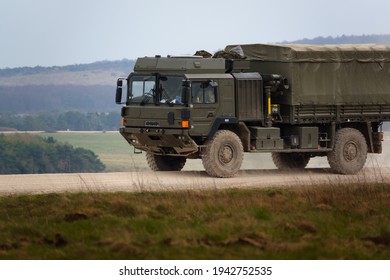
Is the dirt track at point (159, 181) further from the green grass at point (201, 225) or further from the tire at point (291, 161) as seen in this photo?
the green grass at point (201, 225)

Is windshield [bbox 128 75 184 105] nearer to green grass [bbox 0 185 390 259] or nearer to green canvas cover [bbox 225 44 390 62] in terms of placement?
green canvas cover [bbox 225 44 390 62]

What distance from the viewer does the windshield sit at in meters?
33.7

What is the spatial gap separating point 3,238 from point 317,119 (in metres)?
15.3

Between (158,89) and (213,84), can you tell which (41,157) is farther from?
(213,84)

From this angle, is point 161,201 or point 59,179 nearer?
point 161,201

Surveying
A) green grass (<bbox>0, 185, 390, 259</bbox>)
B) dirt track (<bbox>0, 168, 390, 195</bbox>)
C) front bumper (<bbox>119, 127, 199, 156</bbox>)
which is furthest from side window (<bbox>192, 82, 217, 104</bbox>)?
green grass (<bbox>0, 185, 390, 259</bbox>)

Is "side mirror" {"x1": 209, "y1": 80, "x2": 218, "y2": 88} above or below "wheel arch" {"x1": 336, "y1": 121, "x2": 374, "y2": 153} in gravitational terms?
above

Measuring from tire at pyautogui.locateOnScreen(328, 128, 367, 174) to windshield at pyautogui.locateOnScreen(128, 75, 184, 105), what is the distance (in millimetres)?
5441

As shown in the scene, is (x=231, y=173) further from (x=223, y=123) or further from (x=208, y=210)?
(x=208, y=210)

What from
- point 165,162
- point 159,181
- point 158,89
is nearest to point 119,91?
point 158,89

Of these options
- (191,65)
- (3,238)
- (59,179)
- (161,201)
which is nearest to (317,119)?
→ (191,65)

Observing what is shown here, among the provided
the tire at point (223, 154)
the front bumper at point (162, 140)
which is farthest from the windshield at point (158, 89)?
the tire at point (223, 154)

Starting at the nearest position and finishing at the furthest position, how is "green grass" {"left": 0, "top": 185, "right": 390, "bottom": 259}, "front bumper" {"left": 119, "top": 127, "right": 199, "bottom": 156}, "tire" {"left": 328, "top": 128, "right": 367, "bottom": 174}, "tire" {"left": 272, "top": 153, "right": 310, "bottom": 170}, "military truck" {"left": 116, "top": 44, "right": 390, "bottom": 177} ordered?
"green grass" {"left": 0, "top": 185, "right": 390, "bottom": 259} → "front bumper" {"left": 119, "top": 127, "right": 199, "bottom": 156} → "military truck" {"left": 116, "top": 44, "right": 390, "bottom": 177} → "tire" {"left": 328, "top": 128, "right": 367, "bottom": 174} → "tire" {"left": 272, "top": 153, "right": 310, "bottom": 170}

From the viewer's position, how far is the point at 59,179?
1347 inches
